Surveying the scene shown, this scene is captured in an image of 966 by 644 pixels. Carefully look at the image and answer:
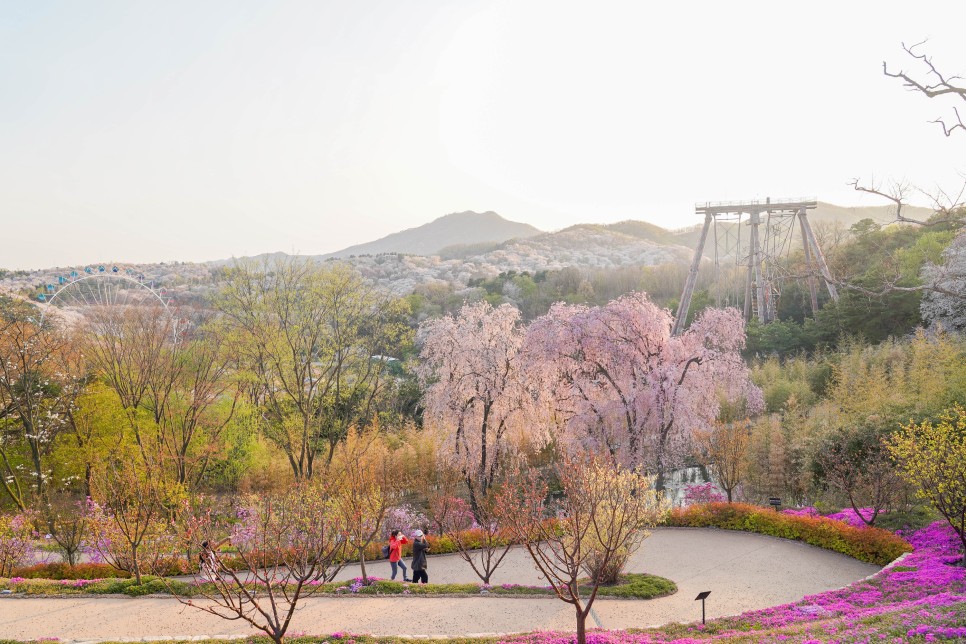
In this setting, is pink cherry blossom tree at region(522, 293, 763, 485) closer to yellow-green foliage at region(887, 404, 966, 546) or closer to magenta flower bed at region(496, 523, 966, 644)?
yellow-green foliage at region(887, 404, 966, 546)

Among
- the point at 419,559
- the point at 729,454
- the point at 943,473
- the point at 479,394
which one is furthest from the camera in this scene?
the point at 479,394

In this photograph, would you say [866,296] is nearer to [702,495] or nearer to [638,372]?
[702,495]

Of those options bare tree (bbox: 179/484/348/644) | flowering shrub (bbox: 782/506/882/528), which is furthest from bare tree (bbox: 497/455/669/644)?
flowering shrub (bbox: 782/506/882/528)

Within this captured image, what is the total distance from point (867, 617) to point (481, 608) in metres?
6.69

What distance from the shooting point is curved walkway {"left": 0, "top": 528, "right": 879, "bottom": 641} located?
11.2m

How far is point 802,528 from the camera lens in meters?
16.5

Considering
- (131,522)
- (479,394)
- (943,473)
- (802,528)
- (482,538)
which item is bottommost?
(802,528)

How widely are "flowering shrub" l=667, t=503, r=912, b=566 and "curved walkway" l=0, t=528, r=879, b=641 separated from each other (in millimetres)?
331

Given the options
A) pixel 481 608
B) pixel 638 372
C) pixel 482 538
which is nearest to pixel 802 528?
pixel 638 372

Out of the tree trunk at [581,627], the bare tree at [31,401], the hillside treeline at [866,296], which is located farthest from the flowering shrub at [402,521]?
the hillside treeline at [866,296]

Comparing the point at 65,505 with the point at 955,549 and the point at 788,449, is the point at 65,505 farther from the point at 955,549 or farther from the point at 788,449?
the point at 955,549

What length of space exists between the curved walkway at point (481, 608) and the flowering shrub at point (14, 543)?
307cm

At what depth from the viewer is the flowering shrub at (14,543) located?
15.9 m

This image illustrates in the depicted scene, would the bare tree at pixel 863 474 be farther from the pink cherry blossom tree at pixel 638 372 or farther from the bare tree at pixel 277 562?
the bare tree at pixel 277 562
